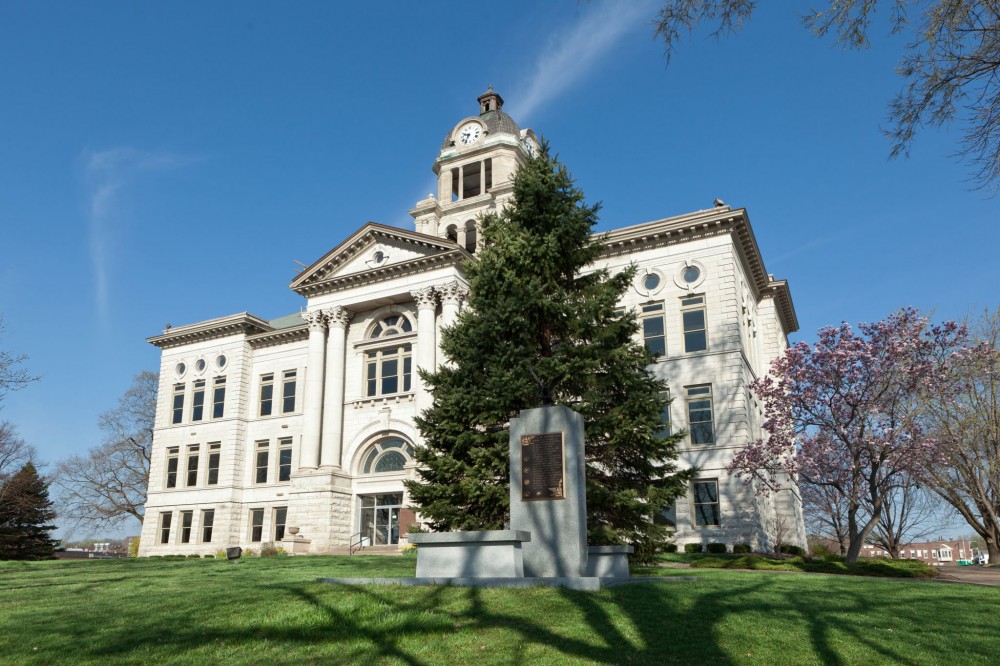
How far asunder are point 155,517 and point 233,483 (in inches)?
285

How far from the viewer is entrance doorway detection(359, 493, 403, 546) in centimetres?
4159

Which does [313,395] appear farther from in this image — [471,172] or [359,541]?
[471,172]

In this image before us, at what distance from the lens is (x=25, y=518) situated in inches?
1953

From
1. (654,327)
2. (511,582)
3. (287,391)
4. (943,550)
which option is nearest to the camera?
(511,582)

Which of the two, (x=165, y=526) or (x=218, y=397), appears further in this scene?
(x=218, y=397)

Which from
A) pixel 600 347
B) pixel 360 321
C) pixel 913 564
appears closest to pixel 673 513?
pixel 913 564

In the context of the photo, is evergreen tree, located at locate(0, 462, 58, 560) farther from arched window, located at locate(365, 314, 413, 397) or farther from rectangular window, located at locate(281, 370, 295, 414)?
arched window, located at locate(365, 314, 413, 397)

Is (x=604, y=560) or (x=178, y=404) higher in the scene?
(x=178, y=404)

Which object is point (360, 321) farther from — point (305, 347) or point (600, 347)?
point (600, 347)

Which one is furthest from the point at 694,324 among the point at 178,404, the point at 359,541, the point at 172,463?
→ the point at 172,463

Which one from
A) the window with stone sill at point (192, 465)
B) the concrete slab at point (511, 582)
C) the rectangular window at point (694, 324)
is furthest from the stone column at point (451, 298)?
the concrete slab at point (511, 582)

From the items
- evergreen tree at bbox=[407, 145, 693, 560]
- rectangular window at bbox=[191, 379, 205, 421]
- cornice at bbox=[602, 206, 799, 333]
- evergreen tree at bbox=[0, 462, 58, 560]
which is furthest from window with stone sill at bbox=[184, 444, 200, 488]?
evergreen tree at bbox=[407, 145, 693, 560]

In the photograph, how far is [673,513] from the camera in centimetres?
3600

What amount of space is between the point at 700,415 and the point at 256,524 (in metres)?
29.2
